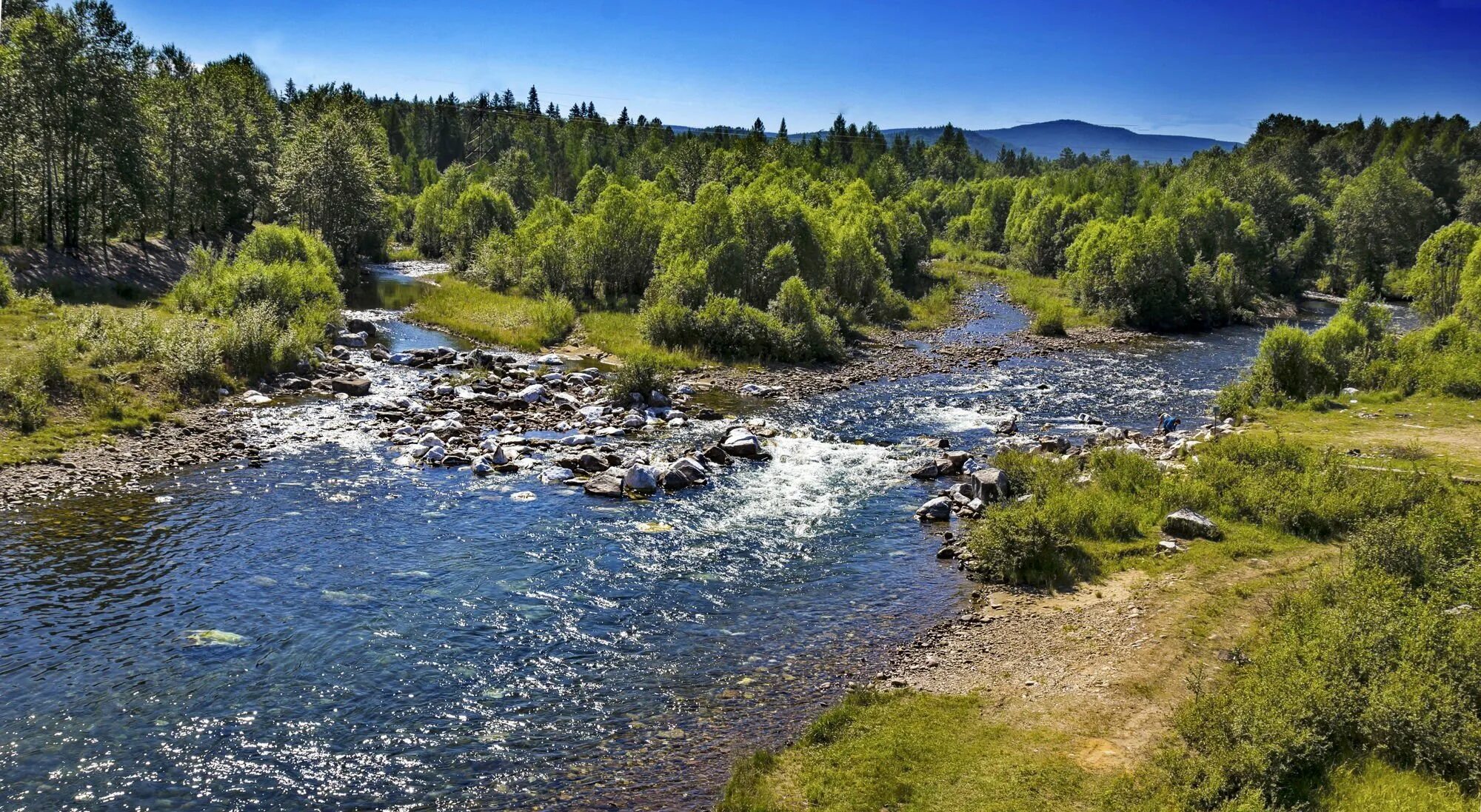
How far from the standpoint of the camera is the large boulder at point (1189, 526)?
24203 mm

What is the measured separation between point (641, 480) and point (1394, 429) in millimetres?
31327

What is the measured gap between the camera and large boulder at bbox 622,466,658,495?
29.3 metres

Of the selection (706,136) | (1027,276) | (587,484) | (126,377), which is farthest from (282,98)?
(587,484)

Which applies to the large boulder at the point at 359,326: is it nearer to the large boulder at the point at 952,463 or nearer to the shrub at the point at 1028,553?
the large boulder at the point at 952,463

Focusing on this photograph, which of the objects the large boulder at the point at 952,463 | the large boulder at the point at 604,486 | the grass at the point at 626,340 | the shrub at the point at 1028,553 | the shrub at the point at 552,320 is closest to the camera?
the shrub at the point at 1028,553

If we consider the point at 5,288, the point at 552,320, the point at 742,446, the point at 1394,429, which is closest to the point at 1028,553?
the point at 742,446

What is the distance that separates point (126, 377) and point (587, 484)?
21575mm

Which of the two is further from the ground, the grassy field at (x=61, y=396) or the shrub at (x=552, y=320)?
the shrub at (x=552, y=320)

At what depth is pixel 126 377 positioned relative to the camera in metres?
34.8

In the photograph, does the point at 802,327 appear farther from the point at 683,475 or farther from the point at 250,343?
the point at 250,343

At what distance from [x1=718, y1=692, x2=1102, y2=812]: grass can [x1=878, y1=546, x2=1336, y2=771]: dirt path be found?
28.2 inches

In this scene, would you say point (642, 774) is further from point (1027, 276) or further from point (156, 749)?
point (1027, 276)

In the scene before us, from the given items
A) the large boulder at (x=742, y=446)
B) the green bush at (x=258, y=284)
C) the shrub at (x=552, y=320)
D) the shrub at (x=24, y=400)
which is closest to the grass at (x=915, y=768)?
the large boulder at (x=742, y=446)

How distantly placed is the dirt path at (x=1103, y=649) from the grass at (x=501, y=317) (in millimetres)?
42220
